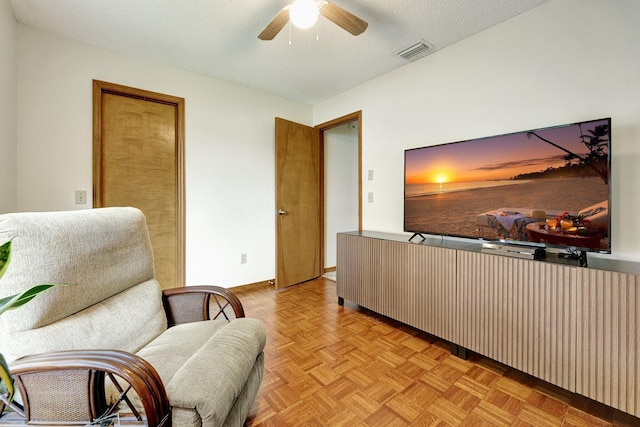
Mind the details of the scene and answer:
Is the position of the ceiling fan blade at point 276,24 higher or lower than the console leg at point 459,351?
higher

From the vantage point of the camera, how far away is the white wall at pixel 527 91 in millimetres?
1562

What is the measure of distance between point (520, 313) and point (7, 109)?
11.8 ft

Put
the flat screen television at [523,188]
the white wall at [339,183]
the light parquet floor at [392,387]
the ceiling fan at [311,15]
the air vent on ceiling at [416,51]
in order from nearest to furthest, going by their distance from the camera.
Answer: the light parquet floor at [392,387] → the flat screen television at [523,188] → the ceiling fan at [311,15] → the air vent on ceiling at [416,51] → the white wall at [339,183]

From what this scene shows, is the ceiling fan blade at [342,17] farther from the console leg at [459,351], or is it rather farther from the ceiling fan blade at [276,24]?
the console leg at [459,351]

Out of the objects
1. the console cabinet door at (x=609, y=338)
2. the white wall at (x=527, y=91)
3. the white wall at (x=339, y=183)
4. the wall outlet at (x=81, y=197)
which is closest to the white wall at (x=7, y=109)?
the wall outlet at (x=81, y=197)

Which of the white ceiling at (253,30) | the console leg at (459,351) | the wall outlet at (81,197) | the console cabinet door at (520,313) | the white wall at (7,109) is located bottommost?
the console leg at (459,351)

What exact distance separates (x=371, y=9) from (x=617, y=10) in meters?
1.43

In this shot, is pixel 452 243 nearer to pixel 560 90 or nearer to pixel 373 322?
pixel 373 322

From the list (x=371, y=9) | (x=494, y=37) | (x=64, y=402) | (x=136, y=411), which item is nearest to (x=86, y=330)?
(x=64, y=402)

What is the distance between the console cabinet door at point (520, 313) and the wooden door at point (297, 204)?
2077 millimetres

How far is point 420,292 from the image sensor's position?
2.07 metres

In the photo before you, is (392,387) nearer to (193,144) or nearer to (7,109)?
(193,144)

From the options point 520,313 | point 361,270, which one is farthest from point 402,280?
point 520,313

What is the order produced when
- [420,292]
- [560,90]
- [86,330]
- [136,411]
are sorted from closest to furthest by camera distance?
[136,411] < [86,330] < [560,90] < [420,292]
